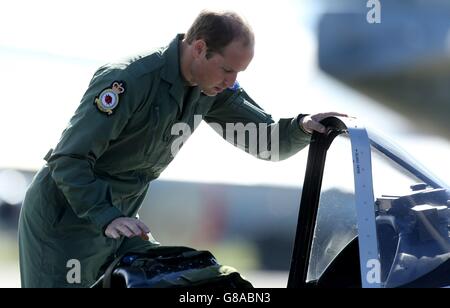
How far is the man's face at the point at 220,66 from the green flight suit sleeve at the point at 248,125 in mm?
361

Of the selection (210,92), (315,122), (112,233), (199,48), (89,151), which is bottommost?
(112,233)

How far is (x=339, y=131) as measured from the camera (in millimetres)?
2223

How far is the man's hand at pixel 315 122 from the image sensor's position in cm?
230

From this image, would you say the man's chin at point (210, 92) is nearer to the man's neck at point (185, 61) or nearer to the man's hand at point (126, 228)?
the man's neck at point (185, 61)

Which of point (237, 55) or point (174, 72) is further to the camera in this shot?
point (174, 72)

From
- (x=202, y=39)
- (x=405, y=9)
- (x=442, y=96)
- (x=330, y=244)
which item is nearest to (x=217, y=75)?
(x=202, y=39)

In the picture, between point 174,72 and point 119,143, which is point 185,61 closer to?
point 174,72

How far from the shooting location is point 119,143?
2357 mm

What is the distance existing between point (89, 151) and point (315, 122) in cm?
70

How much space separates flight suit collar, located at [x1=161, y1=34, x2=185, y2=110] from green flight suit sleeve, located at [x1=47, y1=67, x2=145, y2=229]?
0.56ft

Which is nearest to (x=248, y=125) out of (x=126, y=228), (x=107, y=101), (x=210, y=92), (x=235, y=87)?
(x=235, y=87)
